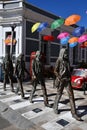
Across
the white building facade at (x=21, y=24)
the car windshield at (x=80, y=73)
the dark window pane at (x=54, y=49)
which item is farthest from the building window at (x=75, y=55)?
the car windshield at (x=80, y=73)

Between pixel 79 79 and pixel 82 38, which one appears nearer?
pixel 79 79

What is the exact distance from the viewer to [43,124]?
6.59 meters

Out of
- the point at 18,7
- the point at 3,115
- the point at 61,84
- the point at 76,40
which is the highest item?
the point at 18,7

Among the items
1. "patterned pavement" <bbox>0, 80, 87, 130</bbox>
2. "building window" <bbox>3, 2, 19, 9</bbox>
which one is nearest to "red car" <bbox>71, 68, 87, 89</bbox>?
"patterned pavement" <bbox>0, 80, 87, 130</bbox>

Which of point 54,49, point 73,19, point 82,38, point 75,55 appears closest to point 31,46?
point 54,49

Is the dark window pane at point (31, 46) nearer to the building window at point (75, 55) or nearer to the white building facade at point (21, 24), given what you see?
the white building facade at point (21, 24)

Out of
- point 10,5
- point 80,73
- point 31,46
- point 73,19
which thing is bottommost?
point 80,73

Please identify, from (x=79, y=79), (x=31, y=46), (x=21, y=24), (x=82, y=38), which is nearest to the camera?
(x=79, y=79)

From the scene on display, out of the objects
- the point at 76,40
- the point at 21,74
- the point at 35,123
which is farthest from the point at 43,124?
the point at 76,40

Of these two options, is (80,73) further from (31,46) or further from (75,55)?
(75,55)

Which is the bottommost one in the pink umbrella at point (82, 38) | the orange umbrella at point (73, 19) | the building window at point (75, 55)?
the building window at point (75, 55)

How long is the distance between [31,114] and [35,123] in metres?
0.83

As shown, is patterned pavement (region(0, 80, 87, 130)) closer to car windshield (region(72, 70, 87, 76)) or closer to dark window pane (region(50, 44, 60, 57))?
car windshield (region(72, 70, 87, 76))

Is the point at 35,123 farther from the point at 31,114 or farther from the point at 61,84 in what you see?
the point at 61,84
